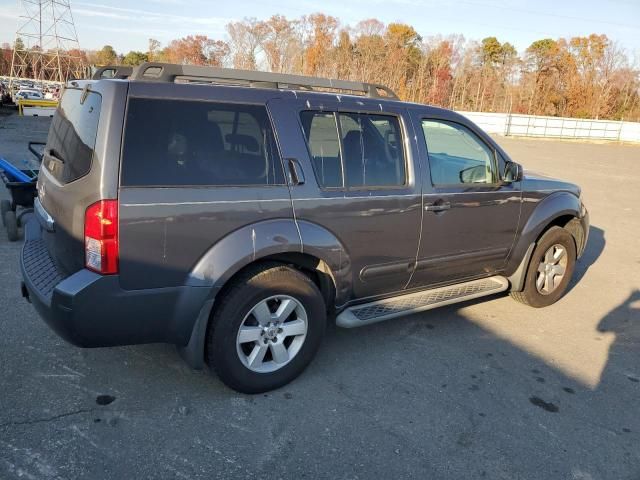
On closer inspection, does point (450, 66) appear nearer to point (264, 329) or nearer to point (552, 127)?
point (552, 127)

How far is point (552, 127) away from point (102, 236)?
42.3m

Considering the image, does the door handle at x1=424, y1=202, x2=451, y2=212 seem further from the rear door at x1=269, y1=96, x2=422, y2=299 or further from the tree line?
the tree line

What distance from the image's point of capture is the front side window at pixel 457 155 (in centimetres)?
411

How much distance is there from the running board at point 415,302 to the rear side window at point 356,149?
2.97ft

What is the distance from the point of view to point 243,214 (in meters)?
3.07

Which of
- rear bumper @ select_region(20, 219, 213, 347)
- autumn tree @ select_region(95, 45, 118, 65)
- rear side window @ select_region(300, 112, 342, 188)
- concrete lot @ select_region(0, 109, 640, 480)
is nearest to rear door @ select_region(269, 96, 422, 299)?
rear side window @ select_region(300, 112, 342, 188)

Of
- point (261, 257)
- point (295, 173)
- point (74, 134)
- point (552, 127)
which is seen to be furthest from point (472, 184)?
point (552, 127)

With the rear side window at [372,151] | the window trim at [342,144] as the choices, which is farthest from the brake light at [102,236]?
the rear side window at [372,151]

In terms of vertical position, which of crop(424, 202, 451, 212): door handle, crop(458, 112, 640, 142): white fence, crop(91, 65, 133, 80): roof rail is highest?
crop(458, 112, 640, 142): white fence

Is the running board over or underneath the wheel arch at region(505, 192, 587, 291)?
underneath

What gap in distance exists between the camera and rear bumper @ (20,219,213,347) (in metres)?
2.76

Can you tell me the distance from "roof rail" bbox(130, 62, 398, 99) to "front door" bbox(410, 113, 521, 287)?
1.76 ft

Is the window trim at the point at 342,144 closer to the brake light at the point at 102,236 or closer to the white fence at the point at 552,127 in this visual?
the brake light at the point at 102,236

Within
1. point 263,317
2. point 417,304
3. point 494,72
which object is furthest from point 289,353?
point 494,72
